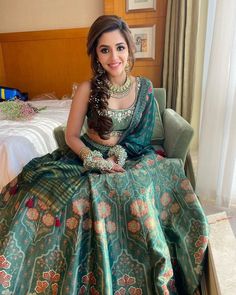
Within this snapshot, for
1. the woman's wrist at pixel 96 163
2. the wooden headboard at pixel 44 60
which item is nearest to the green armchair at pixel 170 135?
the woman's wrist at pixel 96 163

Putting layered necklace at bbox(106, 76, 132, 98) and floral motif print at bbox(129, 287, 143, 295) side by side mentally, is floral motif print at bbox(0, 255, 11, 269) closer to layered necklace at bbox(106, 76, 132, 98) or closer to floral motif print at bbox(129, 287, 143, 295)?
floral motif print at bbox(129, 287, 143, 295)

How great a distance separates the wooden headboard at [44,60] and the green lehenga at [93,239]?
2253mm

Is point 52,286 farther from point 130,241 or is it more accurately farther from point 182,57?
point 182,57

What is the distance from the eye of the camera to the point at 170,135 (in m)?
1.50

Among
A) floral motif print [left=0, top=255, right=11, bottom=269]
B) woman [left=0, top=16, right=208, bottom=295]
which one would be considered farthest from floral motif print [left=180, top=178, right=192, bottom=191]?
floral motif print [left=0, top=255, right=11, bottom=269]

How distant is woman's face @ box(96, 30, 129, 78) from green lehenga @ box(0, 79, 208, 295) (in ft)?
1.66

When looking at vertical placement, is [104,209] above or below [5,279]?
above

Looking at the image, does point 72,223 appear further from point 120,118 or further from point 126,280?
point 120,118

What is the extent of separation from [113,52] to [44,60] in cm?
227

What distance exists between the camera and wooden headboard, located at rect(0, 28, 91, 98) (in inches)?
118

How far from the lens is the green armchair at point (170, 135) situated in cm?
137

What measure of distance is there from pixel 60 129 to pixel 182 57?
124cm

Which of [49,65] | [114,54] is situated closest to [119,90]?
[114,54]

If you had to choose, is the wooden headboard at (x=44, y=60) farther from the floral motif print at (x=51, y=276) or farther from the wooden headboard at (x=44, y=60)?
the floral motif print at (x=51, y=276)
